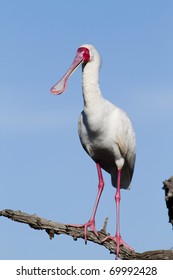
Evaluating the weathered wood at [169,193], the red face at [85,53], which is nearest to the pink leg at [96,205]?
the weathered wood at [169,193]

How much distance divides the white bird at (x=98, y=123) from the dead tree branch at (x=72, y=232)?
22.9 inches

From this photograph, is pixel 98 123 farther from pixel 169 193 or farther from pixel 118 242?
pixel 169 193

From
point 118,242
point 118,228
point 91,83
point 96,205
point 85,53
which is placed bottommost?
point 118,242

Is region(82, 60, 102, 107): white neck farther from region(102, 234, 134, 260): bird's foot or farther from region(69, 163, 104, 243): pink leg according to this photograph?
region(102, 234, 134, 260): bird's foot

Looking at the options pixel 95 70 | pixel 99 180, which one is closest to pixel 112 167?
pixel 99 180

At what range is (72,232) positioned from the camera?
1711 centimetres

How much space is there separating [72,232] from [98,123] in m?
1.98

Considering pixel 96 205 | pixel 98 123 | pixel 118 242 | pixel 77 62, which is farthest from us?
pixel 96 205

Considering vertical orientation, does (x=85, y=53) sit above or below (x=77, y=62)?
above

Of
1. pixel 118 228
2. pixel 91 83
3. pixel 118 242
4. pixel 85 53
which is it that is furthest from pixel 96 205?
pixel 85 53

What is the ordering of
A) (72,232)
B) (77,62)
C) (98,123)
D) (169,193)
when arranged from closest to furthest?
(169,193) → (72,232) → (98,123) → (77,62)

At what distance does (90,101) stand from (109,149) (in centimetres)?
89

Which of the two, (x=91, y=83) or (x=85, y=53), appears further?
(x=85, y=53)

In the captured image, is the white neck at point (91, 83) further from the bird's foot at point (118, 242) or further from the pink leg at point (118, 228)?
the bird's foot at point (118, 242)
